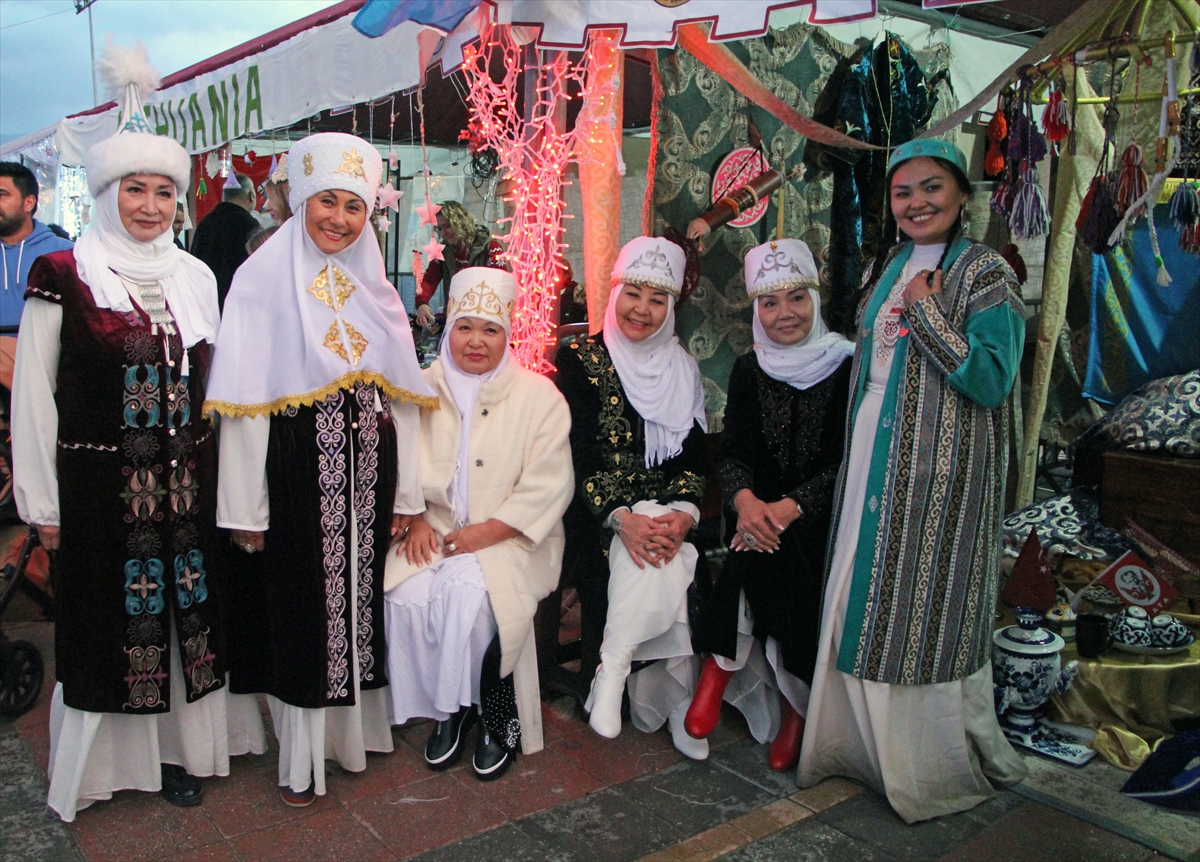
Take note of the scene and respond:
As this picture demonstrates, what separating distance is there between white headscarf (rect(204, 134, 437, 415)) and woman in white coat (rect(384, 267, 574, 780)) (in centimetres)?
38

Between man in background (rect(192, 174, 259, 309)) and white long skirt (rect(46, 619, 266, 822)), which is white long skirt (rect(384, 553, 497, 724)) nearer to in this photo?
white long skirt (rect(46, 619, 266, 822))

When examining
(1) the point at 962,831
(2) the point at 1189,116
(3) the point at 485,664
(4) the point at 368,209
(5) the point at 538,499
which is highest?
(2) the point at 1189,116

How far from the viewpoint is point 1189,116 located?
110 inches

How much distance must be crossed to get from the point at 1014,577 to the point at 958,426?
98cm

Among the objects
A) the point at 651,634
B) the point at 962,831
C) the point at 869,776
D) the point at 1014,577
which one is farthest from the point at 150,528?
the point at 1014,577

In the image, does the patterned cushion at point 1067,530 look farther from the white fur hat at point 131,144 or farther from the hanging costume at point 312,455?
the white fur hat at point 131,144

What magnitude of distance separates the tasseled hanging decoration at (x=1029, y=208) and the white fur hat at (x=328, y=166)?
6.90 feet

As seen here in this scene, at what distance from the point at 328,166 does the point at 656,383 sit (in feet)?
4.40

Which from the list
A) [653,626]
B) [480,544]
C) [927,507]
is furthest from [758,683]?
[480,544]

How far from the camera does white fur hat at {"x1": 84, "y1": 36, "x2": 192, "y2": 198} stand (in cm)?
263

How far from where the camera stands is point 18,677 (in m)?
3.33

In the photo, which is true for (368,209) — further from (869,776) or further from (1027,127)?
(869,776)

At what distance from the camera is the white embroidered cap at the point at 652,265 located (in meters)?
3.30

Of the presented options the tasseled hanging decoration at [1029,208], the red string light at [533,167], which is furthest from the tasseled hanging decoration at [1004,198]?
the red string light at [533,167]
